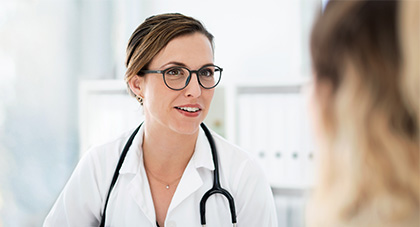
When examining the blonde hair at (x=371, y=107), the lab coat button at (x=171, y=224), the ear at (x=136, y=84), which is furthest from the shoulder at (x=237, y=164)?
the blonde hair at (x=371, y=107)

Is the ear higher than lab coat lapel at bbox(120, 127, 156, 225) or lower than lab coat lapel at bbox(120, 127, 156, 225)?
higher

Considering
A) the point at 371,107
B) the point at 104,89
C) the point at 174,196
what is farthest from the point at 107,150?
the point at 371,107

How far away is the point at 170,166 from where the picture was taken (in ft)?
4.61

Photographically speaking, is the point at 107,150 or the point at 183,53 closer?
the point at 183,53

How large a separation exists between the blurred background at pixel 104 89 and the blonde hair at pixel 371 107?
115cm

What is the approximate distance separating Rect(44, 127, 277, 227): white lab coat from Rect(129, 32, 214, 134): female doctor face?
15 cm

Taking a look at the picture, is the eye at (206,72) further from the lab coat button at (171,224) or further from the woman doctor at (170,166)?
the lab coat button at (171,224)

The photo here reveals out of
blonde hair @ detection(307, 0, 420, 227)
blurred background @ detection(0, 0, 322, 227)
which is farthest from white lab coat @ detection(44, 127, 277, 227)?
blonde hair @ detection(307, 0, 420, 227)

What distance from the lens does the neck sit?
1.39 metres

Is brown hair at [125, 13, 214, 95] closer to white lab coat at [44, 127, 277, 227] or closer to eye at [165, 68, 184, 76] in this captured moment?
eye at [165, 68, 184, 76]

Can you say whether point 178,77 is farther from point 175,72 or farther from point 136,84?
point 136,84

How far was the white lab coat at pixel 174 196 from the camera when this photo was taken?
1.27 meters

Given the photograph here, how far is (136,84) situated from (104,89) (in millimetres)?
976

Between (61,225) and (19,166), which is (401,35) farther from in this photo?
(19,166)
